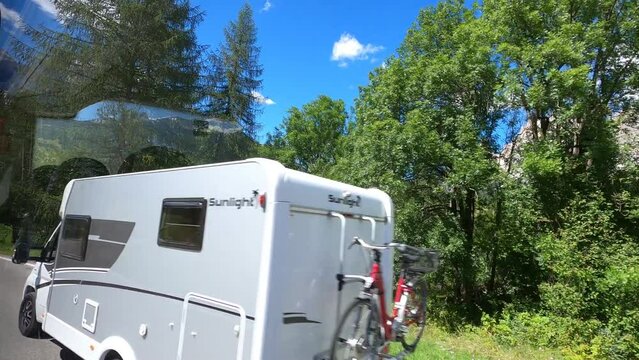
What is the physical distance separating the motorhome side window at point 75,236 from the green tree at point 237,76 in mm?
13223

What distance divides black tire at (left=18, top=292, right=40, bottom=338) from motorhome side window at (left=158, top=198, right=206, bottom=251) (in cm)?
366

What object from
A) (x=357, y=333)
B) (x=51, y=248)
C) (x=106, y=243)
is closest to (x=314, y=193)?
(x=357, y=333)

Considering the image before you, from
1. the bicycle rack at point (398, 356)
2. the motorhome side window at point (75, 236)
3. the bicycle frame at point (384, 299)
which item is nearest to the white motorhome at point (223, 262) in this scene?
the bicycle frame at point (384, 299)

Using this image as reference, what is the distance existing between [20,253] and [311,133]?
32.5 m

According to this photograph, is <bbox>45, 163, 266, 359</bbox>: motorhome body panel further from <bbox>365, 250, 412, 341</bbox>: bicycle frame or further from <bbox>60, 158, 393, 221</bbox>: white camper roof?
<bbox>365, 250, 412, 341</bbox>: bicycle frame

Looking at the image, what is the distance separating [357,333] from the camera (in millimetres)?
4430

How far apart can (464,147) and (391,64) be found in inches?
199

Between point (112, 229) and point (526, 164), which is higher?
point (526, 164)

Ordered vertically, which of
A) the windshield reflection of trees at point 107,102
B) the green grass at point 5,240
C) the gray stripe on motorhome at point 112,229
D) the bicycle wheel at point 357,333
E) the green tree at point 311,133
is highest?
the green tree at point 311,133

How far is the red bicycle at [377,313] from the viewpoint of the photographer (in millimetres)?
4395

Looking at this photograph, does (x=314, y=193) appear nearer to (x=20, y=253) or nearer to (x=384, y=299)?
(x=384, y=299)

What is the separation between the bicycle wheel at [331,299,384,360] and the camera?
4375mm

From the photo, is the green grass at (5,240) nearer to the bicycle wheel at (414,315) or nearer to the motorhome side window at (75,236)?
the motorhome side window at (75,236)

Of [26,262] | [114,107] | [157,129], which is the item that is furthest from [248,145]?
[26,262]
